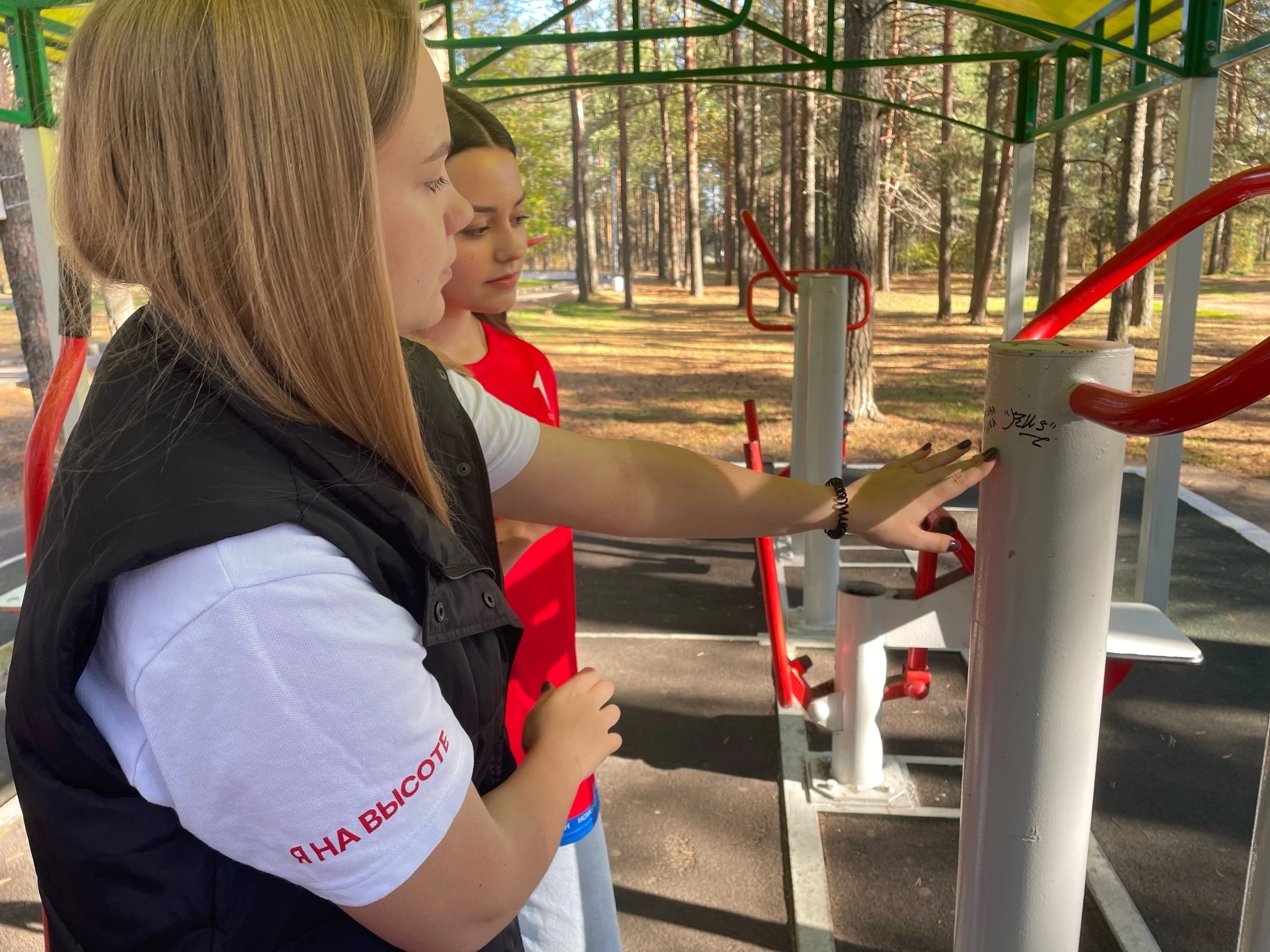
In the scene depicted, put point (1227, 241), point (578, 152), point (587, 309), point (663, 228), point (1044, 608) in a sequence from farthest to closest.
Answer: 1. point (663, 228)
2. point (587, 309)
3. point (1227, 241)
4. point (578, 152)
5. point (1044, 608)

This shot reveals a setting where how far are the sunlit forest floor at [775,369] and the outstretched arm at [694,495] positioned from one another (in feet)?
17.0

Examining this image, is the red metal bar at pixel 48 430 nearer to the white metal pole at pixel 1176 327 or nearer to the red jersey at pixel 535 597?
the red jersey at pixel 535 597

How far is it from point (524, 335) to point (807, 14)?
6.44 m

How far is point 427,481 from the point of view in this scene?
77cm

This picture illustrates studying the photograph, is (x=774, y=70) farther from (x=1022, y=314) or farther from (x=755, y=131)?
(x=755, y=131)

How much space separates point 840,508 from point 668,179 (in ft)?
67.2

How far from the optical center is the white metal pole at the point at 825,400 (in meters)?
3.69

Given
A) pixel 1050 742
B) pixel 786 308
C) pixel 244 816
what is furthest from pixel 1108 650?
pixel 786 308

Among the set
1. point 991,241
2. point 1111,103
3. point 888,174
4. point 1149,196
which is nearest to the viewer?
point 1111,103

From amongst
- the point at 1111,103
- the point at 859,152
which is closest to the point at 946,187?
the point at 859,152

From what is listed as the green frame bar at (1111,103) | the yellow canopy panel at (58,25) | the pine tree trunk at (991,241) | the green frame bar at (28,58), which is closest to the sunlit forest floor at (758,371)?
the pine tree trunk at (991,241)

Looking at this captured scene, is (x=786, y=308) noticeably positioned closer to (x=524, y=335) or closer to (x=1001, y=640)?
(x=524, y=335)

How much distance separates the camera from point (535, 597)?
5.30 feet

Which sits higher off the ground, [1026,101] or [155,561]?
[1026,101]
